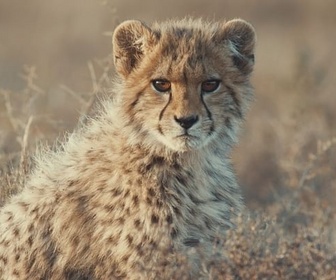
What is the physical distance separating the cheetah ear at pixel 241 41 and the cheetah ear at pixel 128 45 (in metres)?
0.45

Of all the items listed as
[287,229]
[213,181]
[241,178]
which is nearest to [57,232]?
[213,181]

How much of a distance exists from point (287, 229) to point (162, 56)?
9.37 feet

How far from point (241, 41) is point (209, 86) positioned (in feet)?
1.79

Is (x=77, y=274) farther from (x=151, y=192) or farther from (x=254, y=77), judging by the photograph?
(x=254, y=77)

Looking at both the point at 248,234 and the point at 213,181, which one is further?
the point at 213,181

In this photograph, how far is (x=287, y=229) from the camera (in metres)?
9.25

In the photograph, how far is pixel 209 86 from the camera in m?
6.67

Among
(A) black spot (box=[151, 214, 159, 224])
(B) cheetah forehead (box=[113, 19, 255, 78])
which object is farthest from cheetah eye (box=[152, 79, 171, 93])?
(A) black spot (box=[151, 214, 159, 224])

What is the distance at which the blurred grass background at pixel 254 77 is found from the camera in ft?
32.9

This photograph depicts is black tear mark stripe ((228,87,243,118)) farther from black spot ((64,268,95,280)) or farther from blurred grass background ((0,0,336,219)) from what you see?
blurred grass background ((0,0,336,219))

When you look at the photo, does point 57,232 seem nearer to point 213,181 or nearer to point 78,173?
point 78,173

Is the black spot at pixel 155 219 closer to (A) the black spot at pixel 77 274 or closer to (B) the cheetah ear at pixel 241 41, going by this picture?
(A) the black spot at pixel 77 274

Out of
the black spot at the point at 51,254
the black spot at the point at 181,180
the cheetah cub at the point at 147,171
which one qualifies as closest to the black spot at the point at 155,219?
the cheetah cub at the point at 147,171

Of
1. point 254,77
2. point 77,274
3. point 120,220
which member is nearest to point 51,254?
point 77,274
